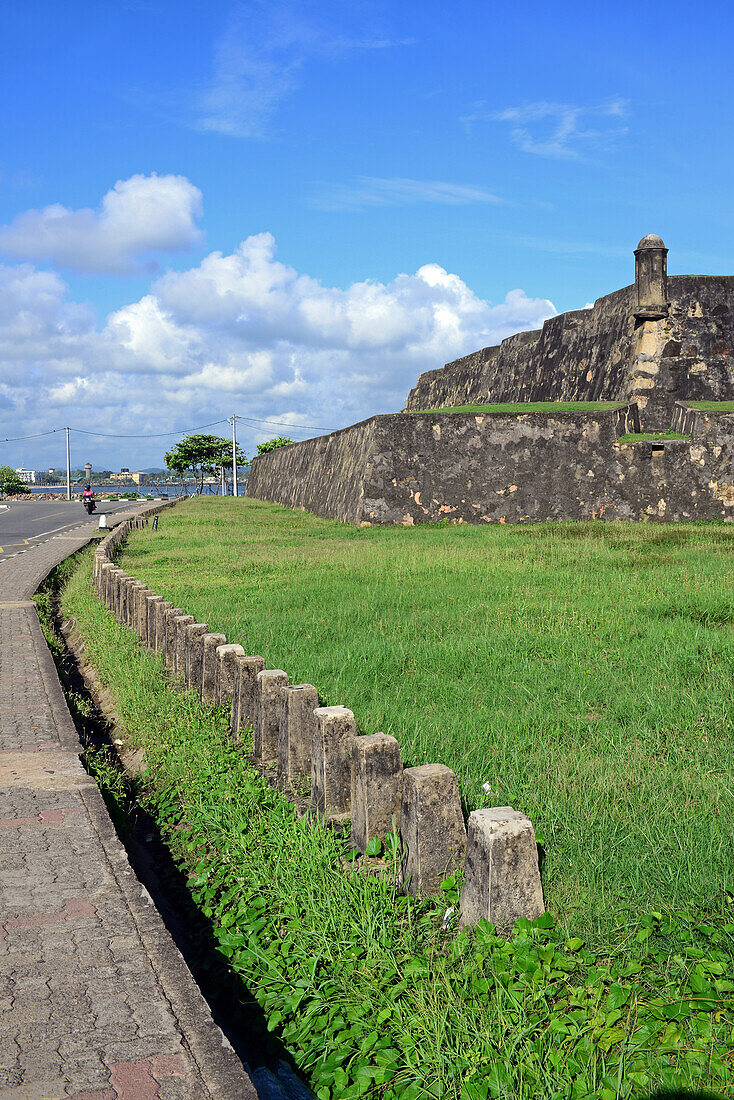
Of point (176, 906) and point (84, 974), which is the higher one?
point (84, 974)

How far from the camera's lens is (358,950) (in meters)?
2.61

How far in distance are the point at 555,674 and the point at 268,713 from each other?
80.1 inches

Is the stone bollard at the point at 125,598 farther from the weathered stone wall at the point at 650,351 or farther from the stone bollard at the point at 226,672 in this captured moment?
the weathered stone wall at the point at 650,351

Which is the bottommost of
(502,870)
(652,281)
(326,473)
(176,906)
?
(176,906)

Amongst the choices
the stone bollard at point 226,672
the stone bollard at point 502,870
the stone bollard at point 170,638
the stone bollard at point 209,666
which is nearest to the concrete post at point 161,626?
the stone bollard at point 170,638

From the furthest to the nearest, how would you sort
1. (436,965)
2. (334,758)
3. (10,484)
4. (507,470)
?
(10,484), (507,470), (334,758), (436,965)

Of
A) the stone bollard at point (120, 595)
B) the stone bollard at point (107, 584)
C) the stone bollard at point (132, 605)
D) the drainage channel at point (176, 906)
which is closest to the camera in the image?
the drainage channel at point (176, 906)

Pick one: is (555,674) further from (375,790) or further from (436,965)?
(436,965)

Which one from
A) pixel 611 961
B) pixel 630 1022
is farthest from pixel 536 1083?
pixel 611 961

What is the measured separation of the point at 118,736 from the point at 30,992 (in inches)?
141

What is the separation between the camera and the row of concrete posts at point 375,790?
250 cm

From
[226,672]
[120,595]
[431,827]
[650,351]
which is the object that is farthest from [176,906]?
[650,351]

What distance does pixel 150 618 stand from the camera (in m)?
6.97

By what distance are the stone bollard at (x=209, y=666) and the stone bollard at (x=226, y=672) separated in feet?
0.29
